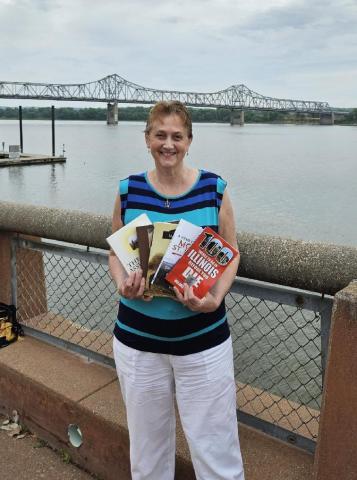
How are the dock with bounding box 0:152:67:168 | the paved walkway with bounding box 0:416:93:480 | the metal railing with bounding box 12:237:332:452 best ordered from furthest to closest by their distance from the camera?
the dock with bounding box 0:152:67:168
the paved walkway with bounding box 0:416:93:480
the metal railing with bounding box 12:237:332:452

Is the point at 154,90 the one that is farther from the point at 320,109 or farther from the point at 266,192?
the point at 266,192

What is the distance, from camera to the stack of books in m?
1.90

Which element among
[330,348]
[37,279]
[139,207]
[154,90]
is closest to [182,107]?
[139,207]

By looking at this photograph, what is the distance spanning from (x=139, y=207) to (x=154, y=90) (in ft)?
470

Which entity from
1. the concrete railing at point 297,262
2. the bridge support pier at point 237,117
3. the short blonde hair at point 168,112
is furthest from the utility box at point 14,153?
the bridge support pier at point 237,117

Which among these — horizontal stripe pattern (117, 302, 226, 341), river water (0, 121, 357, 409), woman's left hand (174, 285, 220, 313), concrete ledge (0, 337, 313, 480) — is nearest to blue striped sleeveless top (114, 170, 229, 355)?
horizontal stripe pattern (117, 302, 226, 341)

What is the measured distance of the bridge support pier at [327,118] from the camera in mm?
156000

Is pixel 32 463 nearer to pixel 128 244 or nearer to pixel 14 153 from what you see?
pixel 128 244

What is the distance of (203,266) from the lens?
6.27 feet

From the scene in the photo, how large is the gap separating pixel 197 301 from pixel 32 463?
1518mm

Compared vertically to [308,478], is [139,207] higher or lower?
higher

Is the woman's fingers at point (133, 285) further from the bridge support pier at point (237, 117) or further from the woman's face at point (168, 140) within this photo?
the bridge support pier at point (237, 117)

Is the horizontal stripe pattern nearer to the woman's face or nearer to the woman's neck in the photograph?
the woman's neck

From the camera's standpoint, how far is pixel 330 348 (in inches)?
73.4
